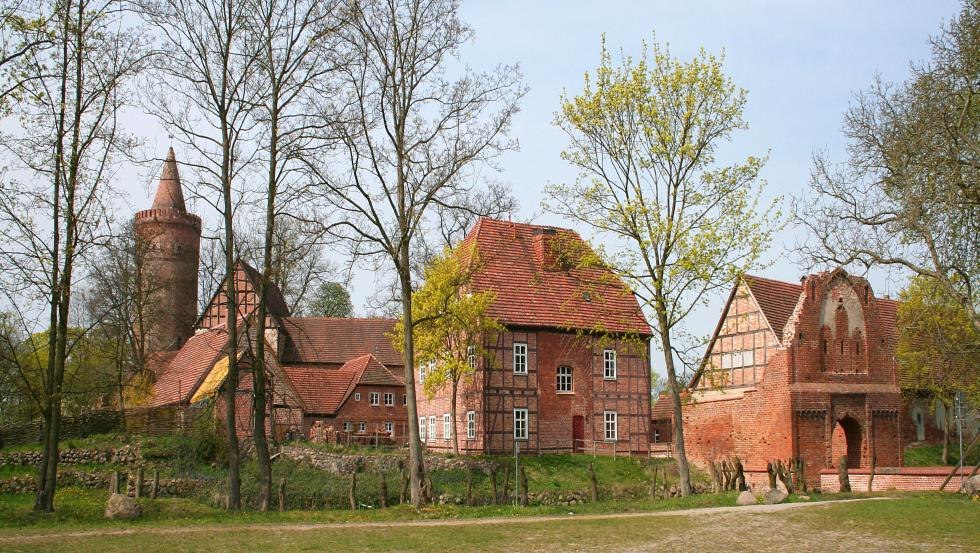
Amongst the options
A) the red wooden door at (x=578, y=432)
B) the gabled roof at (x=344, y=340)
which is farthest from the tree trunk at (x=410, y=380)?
the gabled roof at (x=344, y=340)

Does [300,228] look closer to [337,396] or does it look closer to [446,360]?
[446,360]

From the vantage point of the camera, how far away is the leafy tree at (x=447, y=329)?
3575 centimetres

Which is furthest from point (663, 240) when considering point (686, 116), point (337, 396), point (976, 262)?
point (337, 396)

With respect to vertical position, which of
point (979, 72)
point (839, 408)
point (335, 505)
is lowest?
point (335, 505)

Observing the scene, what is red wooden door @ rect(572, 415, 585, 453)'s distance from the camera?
3947 cm

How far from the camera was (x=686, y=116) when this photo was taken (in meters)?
23.8

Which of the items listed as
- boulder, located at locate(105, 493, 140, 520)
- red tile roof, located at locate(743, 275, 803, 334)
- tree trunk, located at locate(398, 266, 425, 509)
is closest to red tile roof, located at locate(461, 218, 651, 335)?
red tile roof, located at locate(743, 275, 803, 334)

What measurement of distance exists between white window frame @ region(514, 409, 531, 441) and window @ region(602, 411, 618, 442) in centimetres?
362

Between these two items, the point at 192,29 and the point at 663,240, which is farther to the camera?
the point at 663,240

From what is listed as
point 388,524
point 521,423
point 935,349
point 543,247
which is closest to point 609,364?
point 521,423

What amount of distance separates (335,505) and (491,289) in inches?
526

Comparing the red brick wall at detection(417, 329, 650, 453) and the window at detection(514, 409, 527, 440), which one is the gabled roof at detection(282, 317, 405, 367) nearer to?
the red brick wall at detection(417, 329, 650, 453)

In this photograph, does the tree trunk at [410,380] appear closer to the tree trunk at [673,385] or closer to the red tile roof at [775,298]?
the tree trunk at [673,385]

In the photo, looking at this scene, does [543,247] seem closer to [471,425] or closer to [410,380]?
[471,425]
